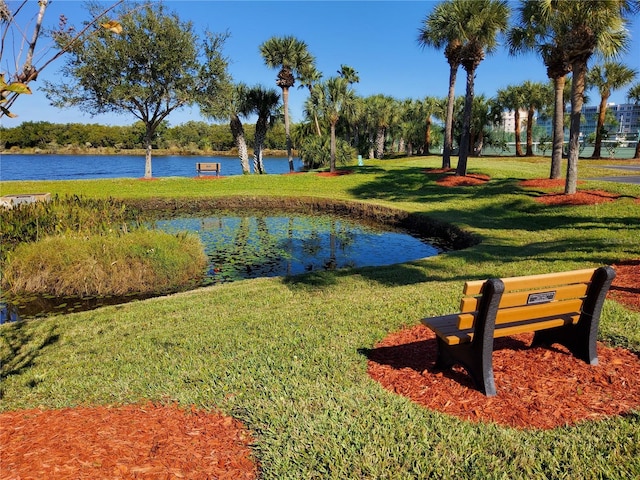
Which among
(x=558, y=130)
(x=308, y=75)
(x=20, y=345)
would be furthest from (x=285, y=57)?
(x=20, y=345)

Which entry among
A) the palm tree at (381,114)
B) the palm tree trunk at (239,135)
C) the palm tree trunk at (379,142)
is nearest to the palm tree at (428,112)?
the palm tree at (381,114)

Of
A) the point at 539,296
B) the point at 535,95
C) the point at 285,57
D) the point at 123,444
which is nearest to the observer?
the point at 123,444

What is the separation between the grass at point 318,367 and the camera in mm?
2971

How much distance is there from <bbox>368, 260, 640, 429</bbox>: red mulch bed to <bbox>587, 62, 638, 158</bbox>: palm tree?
41.4 meters

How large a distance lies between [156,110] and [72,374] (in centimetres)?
2789

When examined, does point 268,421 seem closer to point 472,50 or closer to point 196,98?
point 472,50

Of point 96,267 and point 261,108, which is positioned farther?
point 261,108

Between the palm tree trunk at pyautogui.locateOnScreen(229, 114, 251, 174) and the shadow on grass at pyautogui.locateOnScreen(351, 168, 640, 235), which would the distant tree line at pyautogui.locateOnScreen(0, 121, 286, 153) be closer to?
the palm tree trunk at pyautogui.locateOnScreen(229, 114, 251, 174)

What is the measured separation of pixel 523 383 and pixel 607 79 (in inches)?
1726

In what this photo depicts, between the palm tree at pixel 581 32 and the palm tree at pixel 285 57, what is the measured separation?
21909mm

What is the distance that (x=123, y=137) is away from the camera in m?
116

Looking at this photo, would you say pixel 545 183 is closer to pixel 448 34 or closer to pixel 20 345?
→ pixel 448 34

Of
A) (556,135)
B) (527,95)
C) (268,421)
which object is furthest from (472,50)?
(527,95)

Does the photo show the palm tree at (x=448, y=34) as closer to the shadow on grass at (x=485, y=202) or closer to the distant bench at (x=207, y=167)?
the shadow on grass at (x=485, y=202)
